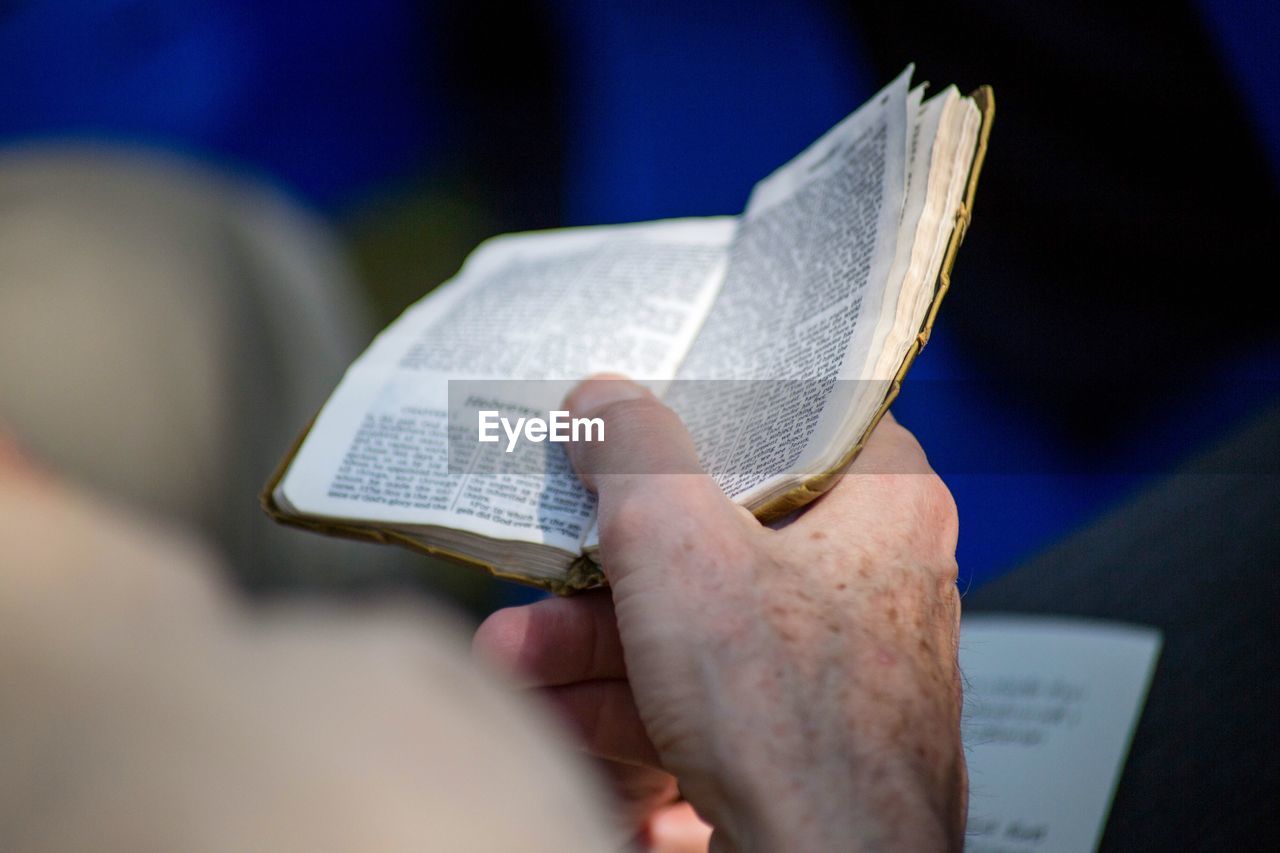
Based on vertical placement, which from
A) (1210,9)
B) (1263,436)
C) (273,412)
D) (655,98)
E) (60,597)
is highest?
(1210,9)

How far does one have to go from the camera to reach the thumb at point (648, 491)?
0.44m

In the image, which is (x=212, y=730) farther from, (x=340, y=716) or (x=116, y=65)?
(x=116, y=65)

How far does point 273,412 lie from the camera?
846mm

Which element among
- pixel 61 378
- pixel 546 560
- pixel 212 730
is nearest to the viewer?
pixel 212 730

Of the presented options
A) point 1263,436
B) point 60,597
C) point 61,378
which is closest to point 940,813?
point 60,597

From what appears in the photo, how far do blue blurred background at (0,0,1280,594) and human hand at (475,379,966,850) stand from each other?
50 cm

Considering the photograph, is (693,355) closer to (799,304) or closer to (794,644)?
(799,304)

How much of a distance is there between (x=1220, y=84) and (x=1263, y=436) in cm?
36

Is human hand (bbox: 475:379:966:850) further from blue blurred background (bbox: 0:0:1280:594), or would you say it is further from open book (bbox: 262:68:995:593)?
blue blurred background (bbox: 0:0:1280:594)

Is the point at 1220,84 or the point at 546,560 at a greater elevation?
the point at 1220,84

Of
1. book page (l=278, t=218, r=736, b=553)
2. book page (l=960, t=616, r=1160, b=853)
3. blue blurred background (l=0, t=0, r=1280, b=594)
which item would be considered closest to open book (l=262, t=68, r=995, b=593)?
book page (l=278, t=218, r=736, b=553)

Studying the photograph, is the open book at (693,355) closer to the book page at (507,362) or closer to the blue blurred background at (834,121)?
the book page at (507,362)

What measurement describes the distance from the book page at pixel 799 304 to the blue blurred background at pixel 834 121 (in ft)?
1.45

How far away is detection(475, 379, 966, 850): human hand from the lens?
38cm
